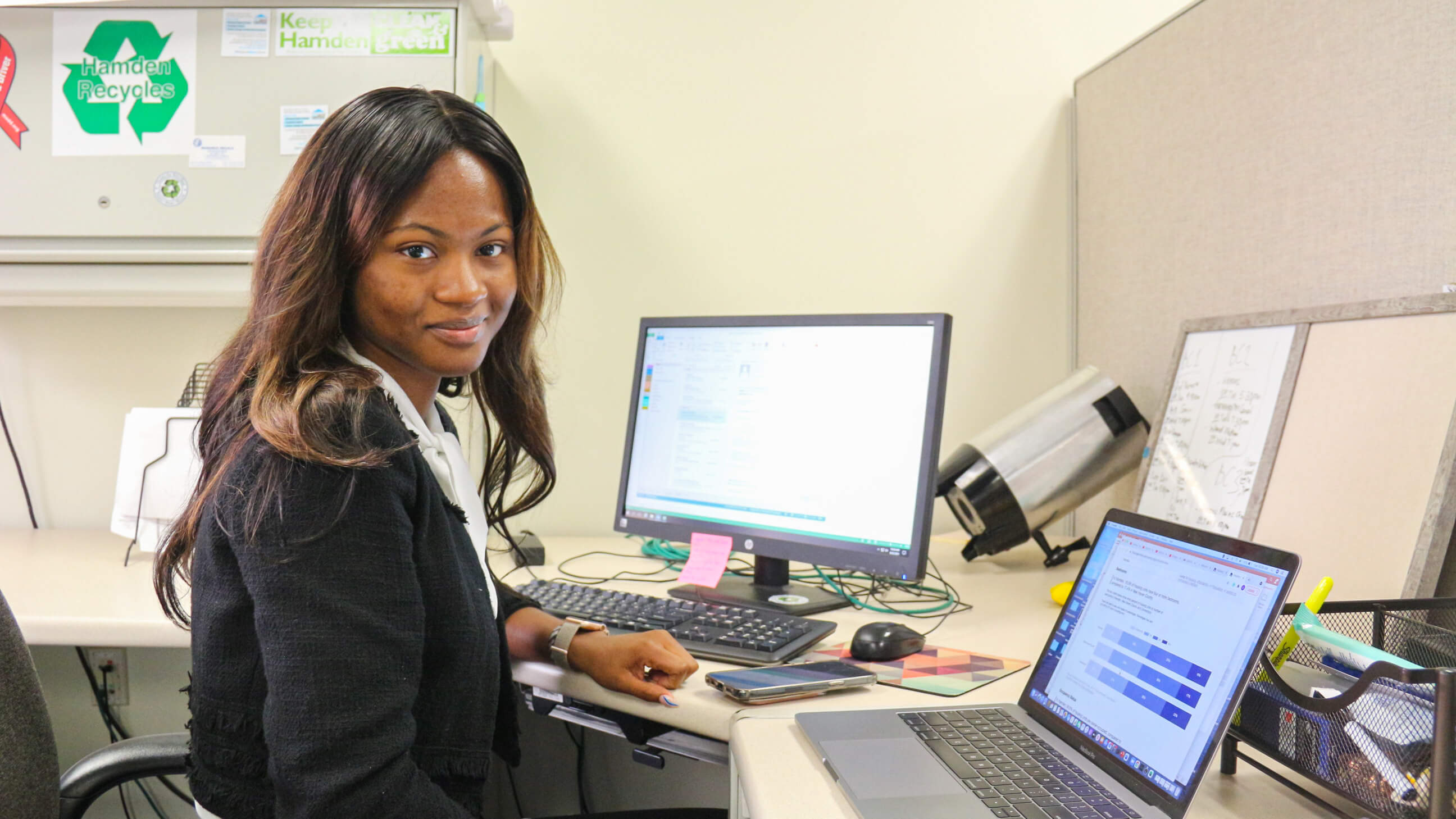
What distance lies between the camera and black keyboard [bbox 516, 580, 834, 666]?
1.06 metres

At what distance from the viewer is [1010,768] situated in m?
0.75

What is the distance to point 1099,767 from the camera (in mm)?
738

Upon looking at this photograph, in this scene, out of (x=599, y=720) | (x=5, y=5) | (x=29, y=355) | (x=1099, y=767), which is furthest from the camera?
(x=29, y=355)

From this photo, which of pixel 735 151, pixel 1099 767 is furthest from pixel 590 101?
pixel 1099 767

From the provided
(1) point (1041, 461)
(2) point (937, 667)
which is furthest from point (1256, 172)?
(2) point (937, 667)

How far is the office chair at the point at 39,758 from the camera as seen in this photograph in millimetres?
929

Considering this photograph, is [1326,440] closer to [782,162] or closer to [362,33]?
[782,162]

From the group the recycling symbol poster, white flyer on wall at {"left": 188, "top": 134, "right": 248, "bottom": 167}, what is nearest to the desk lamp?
white flyer on wall at {"left": 188, "top": 134, "right": 248, "bottom": 167}

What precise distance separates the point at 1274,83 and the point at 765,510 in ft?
2.83

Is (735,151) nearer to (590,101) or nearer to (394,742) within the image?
(590,101)

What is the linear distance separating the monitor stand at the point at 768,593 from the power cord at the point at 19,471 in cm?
121

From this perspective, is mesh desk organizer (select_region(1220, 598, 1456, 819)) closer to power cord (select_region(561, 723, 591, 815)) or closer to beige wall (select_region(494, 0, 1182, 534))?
beige wall (select_region(494, 0, 1182, 534))

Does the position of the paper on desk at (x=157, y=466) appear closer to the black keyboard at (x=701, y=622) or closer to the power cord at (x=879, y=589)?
the black keyboard at (x=701, y=622)

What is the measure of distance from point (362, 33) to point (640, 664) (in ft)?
3.65
